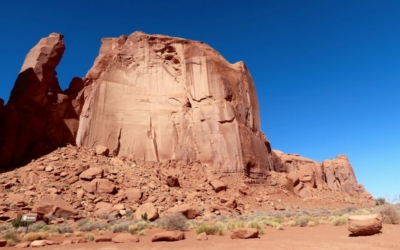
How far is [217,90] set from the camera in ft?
122

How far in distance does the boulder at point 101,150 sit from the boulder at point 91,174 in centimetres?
471

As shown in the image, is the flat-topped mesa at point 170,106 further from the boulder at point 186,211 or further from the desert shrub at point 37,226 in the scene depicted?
the desert shrub at point 37,226

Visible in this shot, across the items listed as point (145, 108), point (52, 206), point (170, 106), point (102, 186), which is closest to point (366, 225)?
point (52, 206)

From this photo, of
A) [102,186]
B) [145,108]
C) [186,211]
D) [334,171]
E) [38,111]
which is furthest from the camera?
[334,171]

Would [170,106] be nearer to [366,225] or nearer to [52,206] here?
[52,206]

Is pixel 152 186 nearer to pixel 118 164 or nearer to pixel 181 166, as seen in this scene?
pixel 118 164

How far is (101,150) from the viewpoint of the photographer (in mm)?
31203

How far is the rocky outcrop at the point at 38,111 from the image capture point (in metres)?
28.1

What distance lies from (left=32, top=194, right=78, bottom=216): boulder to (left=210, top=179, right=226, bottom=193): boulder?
13.9 meters

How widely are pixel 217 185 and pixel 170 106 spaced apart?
42.2ft

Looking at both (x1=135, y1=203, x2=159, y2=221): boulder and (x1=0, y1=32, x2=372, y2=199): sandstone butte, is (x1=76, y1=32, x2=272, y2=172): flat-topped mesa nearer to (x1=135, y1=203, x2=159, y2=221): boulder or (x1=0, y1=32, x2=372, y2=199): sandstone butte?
(x1=0, y1=32, x2=372, y2=199): sandstone butte

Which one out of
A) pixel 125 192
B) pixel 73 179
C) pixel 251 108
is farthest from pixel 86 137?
pixel 251 108

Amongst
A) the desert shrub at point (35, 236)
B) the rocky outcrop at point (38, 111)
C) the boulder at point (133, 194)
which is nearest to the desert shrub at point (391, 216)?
the desert shrub at point (35, 236)

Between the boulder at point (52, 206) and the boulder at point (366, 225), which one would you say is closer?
the boulder at point (366, 225)
